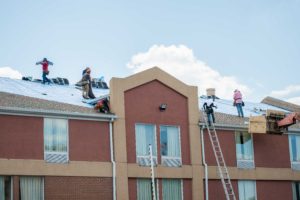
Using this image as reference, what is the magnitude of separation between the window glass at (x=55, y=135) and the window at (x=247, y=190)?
421 inches

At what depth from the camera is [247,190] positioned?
35781mm

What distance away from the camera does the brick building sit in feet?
95.6

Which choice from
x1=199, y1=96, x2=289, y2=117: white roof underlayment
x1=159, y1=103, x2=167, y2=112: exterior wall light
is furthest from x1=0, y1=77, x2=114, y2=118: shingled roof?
A: x1=199, y1=96, x2=289, y2=117: white roof underlayment

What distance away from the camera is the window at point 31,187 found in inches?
1129

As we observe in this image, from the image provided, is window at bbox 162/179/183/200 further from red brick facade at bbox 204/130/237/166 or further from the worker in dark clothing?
the worker in dark clothing

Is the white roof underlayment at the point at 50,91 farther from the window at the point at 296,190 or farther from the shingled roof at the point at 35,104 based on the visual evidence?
the window at the point at 296,190

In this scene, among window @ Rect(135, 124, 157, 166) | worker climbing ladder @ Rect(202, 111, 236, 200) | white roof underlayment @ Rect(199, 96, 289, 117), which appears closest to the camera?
window @ Rect(135, 124, 157, 166)

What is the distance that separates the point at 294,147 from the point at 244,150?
400 cm

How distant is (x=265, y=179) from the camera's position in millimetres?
36500

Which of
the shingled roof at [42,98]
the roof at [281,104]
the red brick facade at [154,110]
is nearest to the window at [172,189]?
the red brick facade at [154,110]

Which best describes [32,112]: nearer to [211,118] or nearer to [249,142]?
[211,118]

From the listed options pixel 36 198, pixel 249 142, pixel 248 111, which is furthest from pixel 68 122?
pixel 248 111

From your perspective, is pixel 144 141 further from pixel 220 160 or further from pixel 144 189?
pixel 220 160

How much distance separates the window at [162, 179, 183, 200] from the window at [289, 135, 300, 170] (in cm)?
859
